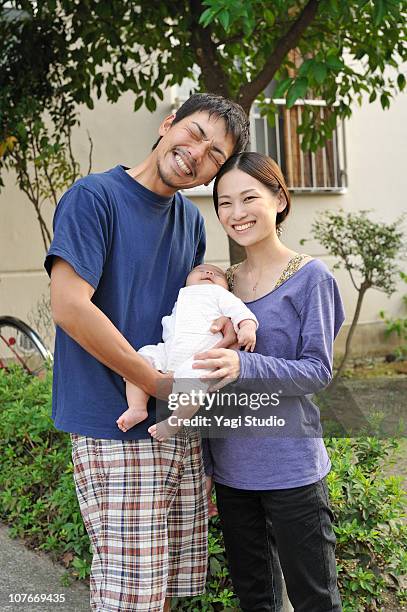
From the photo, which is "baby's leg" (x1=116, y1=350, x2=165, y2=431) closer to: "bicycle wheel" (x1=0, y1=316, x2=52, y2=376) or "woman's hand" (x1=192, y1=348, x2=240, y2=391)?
"woman's hand" (x1=192, y1=348, x2=240, y2=391)

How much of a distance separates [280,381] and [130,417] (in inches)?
17.6

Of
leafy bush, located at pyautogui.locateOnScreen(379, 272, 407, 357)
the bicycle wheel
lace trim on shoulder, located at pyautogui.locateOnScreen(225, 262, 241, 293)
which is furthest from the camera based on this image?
leafy bush, located at pyautogui.locateOnScreen(379, 272, 407, 357)

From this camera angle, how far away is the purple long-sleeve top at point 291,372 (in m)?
2.28

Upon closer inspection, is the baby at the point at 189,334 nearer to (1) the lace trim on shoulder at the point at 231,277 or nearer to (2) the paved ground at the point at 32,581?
(1) the lace trim on shoulder at the point at 231,277

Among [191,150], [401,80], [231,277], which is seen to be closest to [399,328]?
[401,80]

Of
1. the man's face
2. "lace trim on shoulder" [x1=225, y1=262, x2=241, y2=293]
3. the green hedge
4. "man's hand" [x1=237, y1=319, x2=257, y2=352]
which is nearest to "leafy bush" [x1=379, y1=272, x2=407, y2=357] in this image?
the green hedge

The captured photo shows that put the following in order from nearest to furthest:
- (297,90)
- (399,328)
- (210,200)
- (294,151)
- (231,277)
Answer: (231,277)
(297,90)
(210,200)
(294,151)
(399,328)

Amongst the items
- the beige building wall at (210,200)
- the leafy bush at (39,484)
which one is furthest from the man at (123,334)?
the beige building wall at (210,200)

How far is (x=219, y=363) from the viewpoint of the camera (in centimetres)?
222

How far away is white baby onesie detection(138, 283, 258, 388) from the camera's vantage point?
2.31m

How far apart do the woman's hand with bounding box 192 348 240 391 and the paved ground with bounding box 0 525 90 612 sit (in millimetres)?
1525

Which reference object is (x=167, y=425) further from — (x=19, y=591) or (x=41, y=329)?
(x=41, y=329)

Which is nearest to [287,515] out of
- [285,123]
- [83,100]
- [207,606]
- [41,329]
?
[207,606]

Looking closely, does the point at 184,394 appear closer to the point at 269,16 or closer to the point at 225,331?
the point at 225,331
